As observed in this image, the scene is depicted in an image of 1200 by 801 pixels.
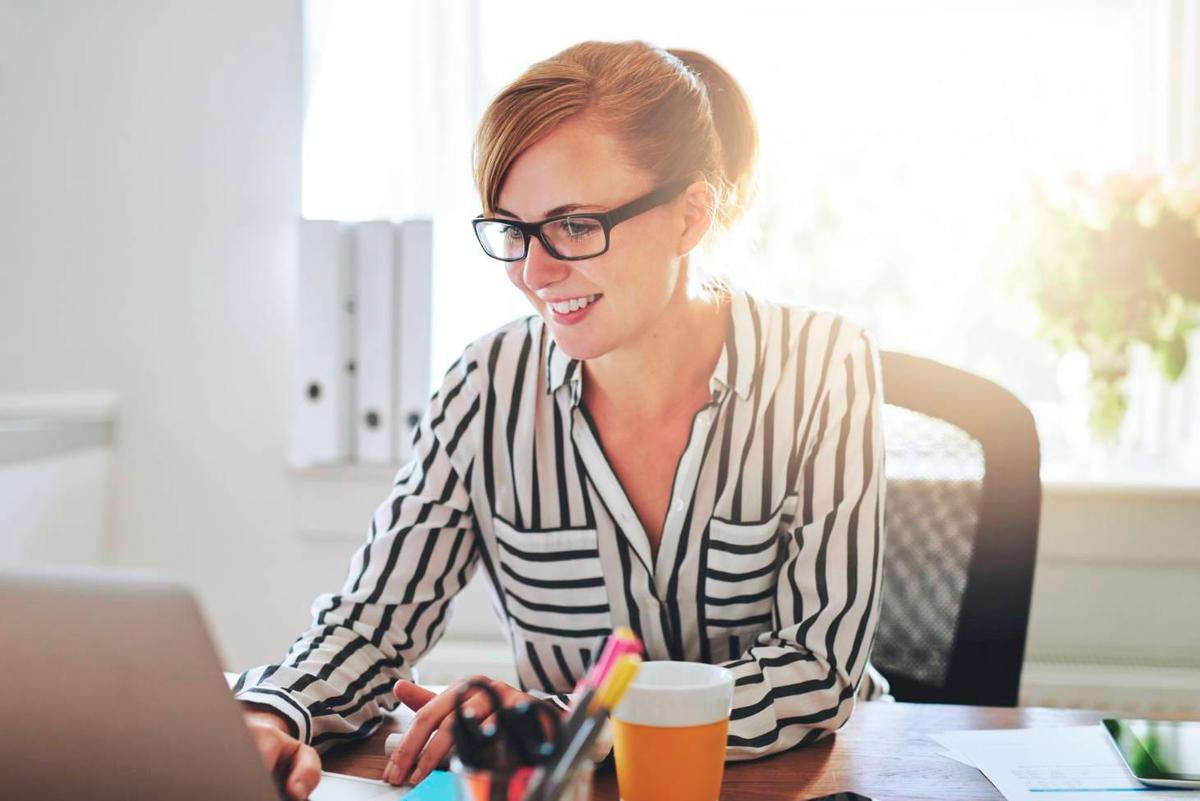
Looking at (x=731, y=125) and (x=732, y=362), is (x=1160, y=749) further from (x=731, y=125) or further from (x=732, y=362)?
(x=731, y=125)

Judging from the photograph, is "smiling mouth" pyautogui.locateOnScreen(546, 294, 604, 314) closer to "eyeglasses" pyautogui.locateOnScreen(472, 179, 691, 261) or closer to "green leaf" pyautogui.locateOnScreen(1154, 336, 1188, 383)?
"eyeglasses" pyautogui.locateOnScreen(472, 179, 691, 261)

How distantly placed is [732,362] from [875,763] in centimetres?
47

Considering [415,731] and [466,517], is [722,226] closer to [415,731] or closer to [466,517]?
[466,517]

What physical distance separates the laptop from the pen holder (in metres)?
0.13

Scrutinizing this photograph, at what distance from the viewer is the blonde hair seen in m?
1.07

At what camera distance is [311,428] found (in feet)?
7.07

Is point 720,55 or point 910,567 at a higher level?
point 720,55

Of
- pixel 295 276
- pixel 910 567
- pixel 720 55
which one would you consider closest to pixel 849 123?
pixel 720 55

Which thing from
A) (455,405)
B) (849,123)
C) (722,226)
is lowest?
(455,405)

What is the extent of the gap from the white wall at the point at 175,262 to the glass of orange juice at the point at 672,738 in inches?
63.0

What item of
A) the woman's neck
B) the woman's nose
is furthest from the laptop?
the woman's neck

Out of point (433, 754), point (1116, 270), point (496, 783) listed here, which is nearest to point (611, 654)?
point (496, 783)

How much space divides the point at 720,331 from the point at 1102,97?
1.50m

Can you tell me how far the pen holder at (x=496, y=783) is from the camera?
1.55 feet
